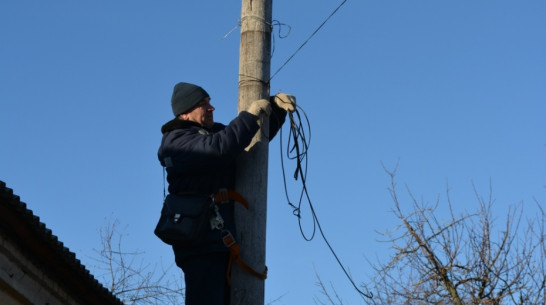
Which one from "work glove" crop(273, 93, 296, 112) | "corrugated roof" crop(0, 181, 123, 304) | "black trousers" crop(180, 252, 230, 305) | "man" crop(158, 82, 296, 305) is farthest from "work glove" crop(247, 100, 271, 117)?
"corrugated roof" crop(0, 181, 123, 304)

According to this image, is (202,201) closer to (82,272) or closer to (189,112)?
(189,112)

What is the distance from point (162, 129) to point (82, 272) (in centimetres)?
507

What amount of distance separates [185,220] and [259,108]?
78 cm

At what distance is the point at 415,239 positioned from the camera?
13023 millimetres

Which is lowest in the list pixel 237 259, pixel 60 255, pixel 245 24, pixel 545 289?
pixel 237 259

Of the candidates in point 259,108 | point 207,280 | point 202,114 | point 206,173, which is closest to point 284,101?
point 259,108

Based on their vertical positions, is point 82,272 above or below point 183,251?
above

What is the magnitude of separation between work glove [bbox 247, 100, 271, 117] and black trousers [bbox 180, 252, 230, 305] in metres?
0.82

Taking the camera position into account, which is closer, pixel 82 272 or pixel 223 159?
pixel 223 159

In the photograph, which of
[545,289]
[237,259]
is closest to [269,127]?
[237,259]

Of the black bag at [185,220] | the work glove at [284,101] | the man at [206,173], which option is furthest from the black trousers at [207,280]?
the work glove at [284,101]

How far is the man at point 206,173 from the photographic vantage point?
501cm

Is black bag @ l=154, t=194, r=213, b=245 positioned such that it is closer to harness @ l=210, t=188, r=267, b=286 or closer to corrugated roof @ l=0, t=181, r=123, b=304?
harness @ l=210, t=188, r=267, b=286

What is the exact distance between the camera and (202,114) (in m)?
5.59
